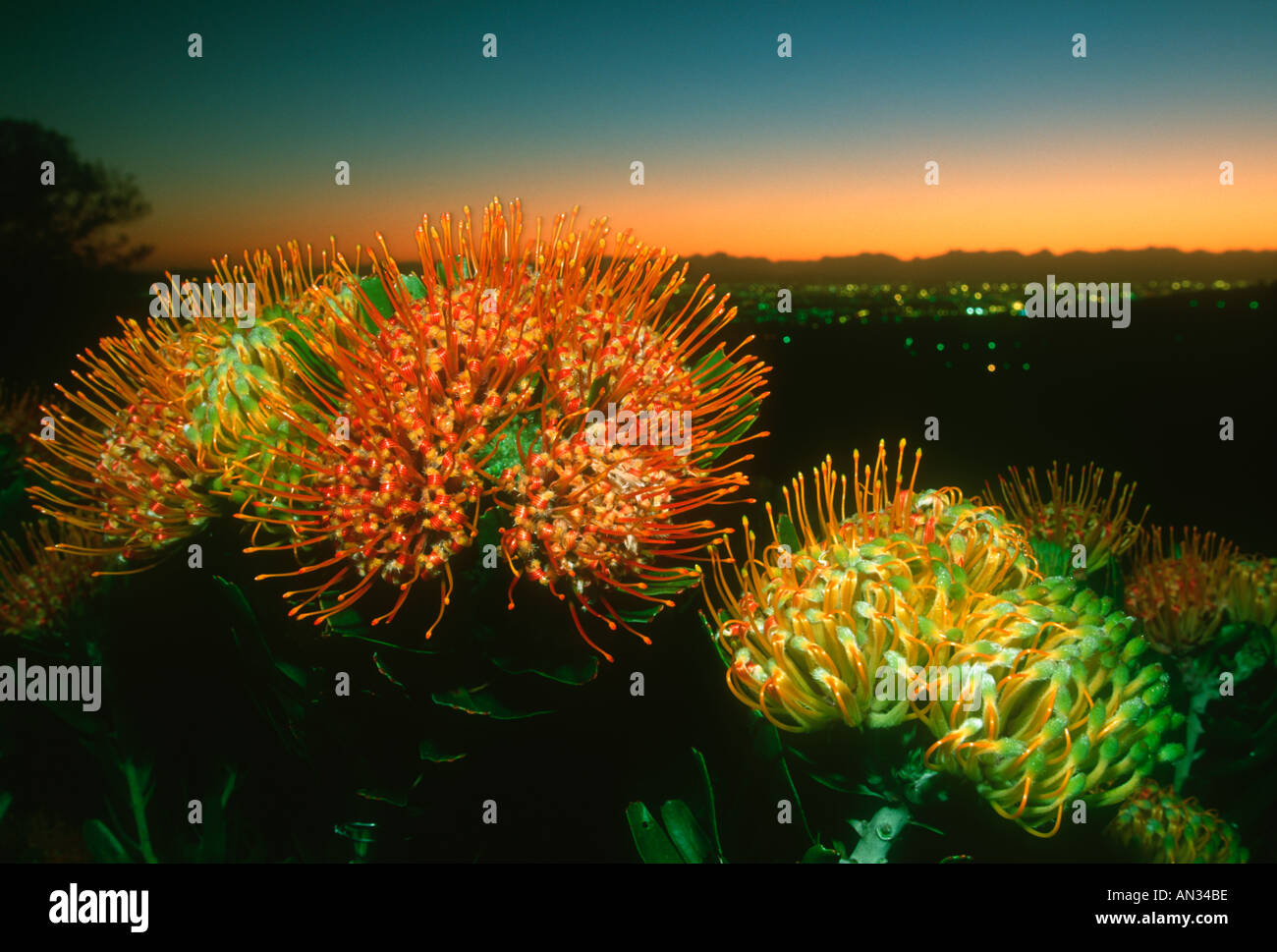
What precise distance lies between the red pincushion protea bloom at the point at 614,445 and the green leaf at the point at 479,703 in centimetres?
19

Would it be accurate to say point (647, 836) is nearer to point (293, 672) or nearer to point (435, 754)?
point (435, 754)

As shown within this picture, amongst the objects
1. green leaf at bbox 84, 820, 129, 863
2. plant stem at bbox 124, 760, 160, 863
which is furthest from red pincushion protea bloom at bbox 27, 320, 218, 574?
green leaf at bbox 84, 820, 129, 863

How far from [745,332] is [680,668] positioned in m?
0.72

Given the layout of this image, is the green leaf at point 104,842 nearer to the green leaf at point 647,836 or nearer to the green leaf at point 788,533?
the green leaf at point 647,836

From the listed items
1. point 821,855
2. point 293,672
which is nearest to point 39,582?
point 293,672

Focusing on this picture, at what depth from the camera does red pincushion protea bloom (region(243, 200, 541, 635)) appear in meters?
1.25

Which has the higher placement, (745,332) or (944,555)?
(745,332)

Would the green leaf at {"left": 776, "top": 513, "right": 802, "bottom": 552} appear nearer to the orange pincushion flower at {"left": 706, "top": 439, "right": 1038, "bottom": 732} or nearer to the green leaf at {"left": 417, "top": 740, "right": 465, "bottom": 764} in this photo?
the orange pincushion flower at {"left": 706, "top": 439, "right": 1038, "bottom": 732}

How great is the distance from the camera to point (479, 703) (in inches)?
53.7

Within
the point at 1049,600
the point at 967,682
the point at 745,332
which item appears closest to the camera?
the point at 967,682
